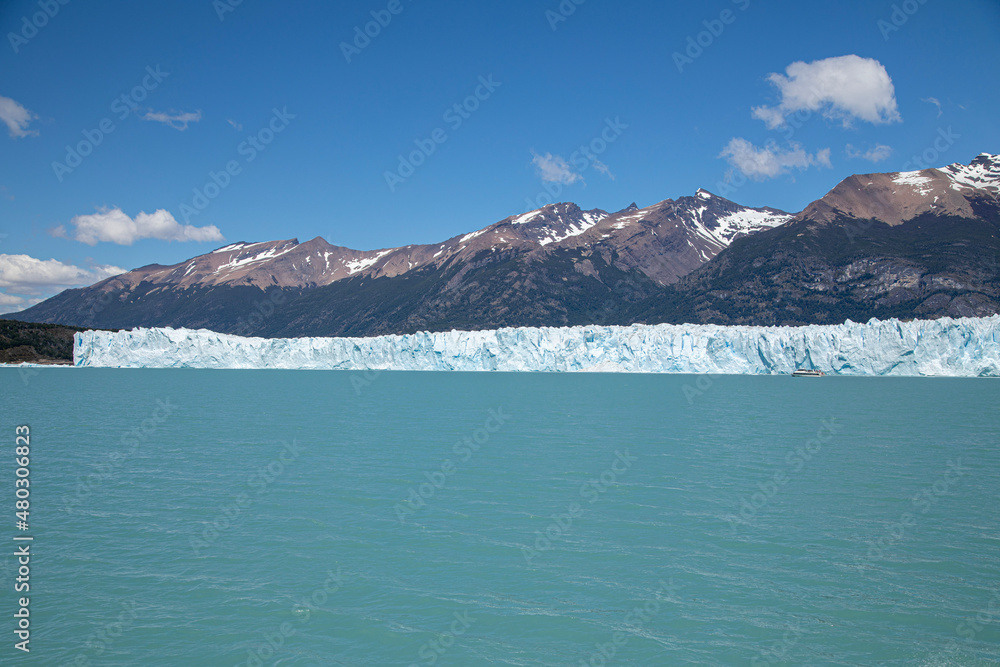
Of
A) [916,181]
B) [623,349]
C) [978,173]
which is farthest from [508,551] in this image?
[978,173]

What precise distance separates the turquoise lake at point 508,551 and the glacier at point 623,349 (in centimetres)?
4124

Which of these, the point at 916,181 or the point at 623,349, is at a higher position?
the point at 916,181

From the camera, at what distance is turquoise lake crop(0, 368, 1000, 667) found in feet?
24.6

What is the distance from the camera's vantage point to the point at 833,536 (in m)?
11.5

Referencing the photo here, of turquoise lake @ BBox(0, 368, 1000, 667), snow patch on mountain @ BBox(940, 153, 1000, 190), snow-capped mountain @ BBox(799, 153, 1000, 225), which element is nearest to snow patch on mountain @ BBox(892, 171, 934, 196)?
snow-capped mountain @ BBox(799, 153, 1000, 225)

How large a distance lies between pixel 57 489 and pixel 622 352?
62806 millimetres

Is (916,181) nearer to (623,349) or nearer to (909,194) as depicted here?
(909,194)

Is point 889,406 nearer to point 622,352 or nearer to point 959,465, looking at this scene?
point 959,465

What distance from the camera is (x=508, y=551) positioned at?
1070cm

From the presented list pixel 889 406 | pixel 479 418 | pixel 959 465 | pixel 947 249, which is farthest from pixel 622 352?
pixel 947 249

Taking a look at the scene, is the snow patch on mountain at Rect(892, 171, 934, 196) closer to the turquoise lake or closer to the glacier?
the glacier

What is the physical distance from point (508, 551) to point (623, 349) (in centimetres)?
6242

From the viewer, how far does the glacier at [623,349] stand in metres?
57.1

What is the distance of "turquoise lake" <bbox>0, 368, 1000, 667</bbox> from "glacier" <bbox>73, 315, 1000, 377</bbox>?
41.2 metres
